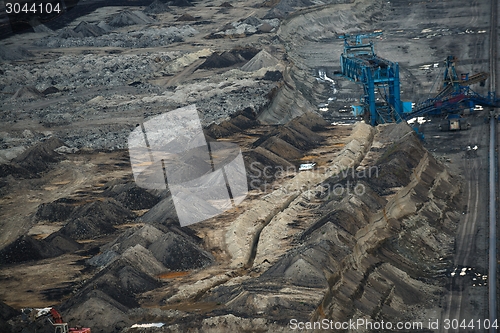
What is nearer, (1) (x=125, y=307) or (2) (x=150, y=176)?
(1) (x=125, y=307)

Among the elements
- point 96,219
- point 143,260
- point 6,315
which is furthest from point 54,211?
point 6,315

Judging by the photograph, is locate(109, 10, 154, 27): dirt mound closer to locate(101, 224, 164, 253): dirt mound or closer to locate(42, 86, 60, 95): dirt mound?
locate(42, 86, 60, 95): dirt mound

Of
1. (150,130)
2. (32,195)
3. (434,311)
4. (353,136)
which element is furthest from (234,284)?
(150,130)

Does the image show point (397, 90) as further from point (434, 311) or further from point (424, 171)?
point (434, 311)

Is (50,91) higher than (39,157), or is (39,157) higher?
(50,91)

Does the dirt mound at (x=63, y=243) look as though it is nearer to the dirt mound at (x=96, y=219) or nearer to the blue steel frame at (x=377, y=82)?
the dirt mound at (x=96, y=219)

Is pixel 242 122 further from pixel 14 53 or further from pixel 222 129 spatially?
pixel 14 53
